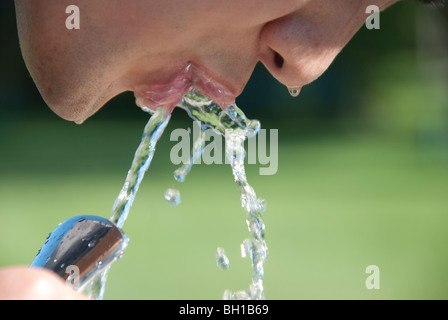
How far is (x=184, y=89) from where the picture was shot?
1026 mm

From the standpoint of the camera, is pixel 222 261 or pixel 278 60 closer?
pixel 278 60

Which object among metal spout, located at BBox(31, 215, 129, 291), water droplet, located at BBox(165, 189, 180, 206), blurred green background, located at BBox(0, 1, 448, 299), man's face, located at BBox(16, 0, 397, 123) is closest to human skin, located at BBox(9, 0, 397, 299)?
man's face, located at BBox(16, 0, 397, 123)

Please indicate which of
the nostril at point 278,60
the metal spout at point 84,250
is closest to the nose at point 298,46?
the nostril at point 278,60

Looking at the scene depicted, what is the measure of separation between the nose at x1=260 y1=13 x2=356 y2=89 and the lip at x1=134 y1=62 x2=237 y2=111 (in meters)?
0.07

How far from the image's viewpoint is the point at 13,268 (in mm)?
532

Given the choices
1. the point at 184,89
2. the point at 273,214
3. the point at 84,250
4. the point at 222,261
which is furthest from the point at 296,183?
→ the point at 84,250

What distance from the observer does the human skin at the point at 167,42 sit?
0.90 meters

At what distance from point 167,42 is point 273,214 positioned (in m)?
5.19

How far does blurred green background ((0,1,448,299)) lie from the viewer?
4535mm

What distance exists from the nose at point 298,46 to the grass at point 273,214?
290cm

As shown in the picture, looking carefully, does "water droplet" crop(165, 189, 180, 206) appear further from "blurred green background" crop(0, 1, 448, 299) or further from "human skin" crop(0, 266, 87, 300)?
"blurred green background" crop(0, 1, 448, 299)

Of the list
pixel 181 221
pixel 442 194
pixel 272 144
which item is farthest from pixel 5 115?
pixel 442 194

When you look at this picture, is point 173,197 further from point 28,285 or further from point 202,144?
point 28,285

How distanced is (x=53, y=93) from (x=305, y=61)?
334mm
